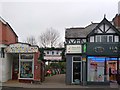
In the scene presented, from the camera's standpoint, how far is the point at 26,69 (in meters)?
25.2

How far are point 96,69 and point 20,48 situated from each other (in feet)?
23.9

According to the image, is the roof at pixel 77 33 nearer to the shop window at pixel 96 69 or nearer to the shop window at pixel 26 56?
the shop window at pixel 96 69

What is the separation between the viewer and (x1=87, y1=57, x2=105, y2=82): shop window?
24078 mm

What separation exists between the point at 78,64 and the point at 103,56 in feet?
7.78

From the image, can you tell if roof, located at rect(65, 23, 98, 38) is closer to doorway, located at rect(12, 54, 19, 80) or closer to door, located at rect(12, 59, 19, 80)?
doorway, located at rect(12, 54, 19, 80)

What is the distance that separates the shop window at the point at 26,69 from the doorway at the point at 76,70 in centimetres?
404

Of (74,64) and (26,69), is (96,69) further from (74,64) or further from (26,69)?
(26,69)

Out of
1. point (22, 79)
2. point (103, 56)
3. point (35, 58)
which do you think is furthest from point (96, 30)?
point (22, 79)

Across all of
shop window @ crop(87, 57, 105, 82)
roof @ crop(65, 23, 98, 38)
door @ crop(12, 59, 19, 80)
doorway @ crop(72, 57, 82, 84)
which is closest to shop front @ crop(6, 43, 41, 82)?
door @ crop(12, 59, 19, 80)

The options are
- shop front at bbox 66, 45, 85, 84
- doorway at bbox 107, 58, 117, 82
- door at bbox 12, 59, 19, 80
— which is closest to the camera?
shop front at bbox 66, 45, 85, 84

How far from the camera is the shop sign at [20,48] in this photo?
2452 centimetres

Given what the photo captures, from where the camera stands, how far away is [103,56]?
23906 millimetres

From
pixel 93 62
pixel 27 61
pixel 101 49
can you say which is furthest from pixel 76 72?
pixel 27 61

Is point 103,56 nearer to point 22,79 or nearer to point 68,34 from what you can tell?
point 68,34
